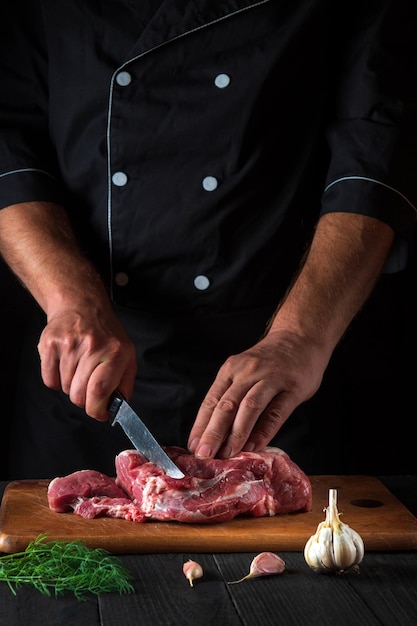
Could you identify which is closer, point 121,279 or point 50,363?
point 50,363

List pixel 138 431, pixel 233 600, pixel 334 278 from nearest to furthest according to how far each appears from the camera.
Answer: pixel 233 600 → pixel 138 431 → pixel 334 278

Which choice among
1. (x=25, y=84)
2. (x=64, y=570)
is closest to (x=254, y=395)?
(x=64, y=570)

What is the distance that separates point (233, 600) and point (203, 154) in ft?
4.21

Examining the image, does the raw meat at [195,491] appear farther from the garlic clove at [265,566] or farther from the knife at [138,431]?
the garlic clove at [265,566]

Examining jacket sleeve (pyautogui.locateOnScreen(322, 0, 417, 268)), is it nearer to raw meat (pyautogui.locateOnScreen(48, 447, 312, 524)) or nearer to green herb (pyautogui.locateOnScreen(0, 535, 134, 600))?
raw meat (pyautogui.locateOnScreen(48, 447, 312, 524))

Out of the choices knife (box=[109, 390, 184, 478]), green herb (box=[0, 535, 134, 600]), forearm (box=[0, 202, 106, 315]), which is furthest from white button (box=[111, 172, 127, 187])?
green herb (box=[0, 535, 134, 600])

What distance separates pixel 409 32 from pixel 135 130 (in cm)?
78

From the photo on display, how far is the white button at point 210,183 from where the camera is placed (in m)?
2.70

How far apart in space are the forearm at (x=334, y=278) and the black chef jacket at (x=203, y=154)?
0.05 meters

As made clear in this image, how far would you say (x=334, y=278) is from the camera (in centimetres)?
258

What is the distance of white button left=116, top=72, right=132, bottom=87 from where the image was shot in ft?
8.75

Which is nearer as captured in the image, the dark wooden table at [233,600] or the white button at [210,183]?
the dark wooden table at [233,600]

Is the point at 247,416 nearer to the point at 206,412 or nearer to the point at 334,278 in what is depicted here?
the point at 206,412

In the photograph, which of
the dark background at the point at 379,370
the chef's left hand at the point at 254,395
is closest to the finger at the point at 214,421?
the chef's left hand at the point at 254,395
